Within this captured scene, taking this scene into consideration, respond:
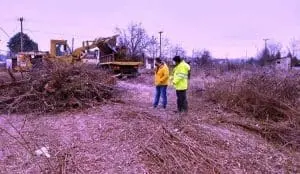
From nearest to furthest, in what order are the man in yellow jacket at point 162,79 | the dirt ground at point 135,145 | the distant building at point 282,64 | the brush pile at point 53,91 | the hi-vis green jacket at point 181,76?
the dirt ground at point 135,145 < the hi-vis green jacket at point 181,76 < the brush pile at point 53,91 < the man in yellow jacket at point 162,79 < the distant building at point 282,64

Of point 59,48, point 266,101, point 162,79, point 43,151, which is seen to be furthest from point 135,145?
point 59,48

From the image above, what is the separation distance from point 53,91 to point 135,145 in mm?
4480

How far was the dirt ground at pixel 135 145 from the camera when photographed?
653 centimetres

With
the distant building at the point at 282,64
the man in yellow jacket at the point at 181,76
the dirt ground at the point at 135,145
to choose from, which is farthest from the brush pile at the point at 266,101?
the distant building at the point at 282,64

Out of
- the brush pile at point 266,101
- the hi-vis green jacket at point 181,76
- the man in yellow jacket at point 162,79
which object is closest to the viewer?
the brush pile at point 266,101

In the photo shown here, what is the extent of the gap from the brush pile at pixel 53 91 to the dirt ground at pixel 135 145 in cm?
64

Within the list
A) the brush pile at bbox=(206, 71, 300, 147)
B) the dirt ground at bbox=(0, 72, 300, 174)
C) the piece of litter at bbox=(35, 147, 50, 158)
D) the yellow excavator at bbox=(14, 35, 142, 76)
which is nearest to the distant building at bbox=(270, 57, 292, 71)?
the brush pile at bbox=(206, 71, 300, 147)

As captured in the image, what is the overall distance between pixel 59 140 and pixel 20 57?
1727cm

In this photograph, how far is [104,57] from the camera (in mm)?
24875

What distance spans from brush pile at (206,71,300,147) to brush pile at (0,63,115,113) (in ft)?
12.4

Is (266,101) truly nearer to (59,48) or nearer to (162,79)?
(162,79)

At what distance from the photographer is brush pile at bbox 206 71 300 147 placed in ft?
31.5

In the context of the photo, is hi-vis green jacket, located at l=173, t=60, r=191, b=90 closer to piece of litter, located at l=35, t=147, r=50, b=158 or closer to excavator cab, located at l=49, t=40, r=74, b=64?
piece of litter, located at l=35, t=147, r=50, b=158

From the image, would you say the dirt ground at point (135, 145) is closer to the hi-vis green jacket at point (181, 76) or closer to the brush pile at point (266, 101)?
the brush pile at point (266, 101)
